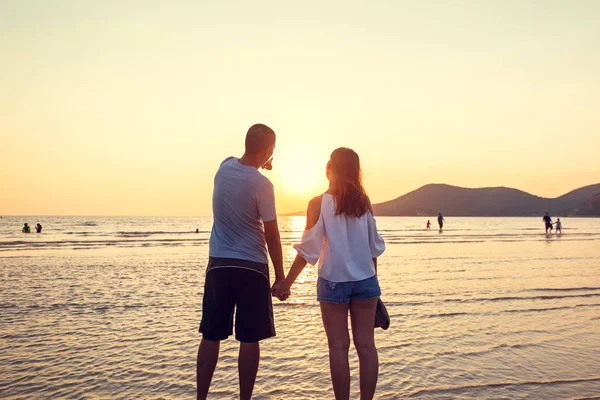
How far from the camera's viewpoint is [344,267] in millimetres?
3584

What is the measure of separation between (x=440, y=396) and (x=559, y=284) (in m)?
9.36

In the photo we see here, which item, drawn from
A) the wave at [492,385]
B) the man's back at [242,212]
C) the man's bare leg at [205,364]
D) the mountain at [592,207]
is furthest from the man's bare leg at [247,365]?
the mountain at [592,207]

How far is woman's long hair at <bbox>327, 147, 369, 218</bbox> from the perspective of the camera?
11.9ft

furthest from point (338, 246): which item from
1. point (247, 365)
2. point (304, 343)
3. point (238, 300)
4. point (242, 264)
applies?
point (304, 343)

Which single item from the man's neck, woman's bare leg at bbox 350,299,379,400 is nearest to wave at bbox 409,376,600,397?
woman's bare leg at bbox 350,299,379,400

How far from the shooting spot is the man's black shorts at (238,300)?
3.56m

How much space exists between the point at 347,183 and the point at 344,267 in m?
0.67

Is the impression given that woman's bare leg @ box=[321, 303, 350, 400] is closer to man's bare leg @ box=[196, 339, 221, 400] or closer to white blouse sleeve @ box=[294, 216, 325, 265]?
white blouse sleeve @ box=[294, 216, 325, 265]

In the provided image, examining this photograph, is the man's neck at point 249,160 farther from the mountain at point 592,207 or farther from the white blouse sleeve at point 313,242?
the mountain at point 592,207

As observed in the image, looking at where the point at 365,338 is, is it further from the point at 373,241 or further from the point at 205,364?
the point at 205,364

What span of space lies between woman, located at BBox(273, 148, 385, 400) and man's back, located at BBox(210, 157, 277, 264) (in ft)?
1.14

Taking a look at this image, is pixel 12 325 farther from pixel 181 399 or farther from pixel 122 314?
pixel 181 399

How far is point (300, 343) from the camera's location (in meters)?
6.44

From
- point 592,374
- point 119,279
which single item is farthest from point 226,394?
point 119,279
